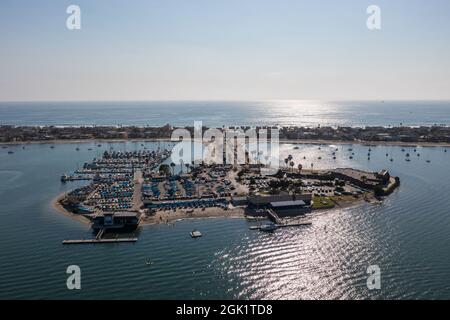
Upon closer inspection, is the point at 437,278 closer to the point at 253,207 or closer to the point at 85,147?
the point at 253,207

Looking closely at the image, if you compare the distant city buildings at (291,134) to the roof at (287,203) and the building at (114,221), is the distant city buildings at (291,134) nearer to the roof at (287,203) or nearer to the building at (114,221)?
the roof at (287,203)

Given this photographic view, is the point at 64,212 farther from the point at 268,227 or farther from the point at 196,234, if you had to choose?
the point at 268,227

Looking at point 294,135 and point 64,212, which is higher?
point 294,135

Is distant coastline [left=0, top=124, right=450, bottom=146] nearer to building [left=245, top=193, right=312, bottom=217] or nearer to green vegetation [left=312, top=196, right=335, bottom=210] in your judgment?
green vegetation [left=312, top=196, right=335, bottom=210]

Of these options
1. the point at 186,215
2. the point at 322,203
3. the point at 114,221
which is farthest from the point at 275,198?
the point at 114,221

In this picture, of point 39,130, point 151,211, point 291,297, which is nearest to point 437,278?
point 291,297

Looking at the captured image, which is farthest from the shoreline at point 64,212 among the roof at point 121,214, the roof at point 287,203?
the roof at point 287,203

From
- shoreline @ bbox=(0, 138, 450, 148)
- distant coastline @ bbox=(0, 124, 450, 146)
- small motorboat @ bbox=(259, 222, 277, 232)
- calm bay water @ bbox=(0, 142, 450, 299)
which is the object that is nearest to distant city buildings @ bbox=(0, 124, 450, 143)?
distant coastline @ bbox=(0, 124, 450, 146)

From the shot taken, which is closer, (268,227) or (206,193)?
(268,227)

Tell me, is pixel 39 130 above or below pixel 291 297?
above
